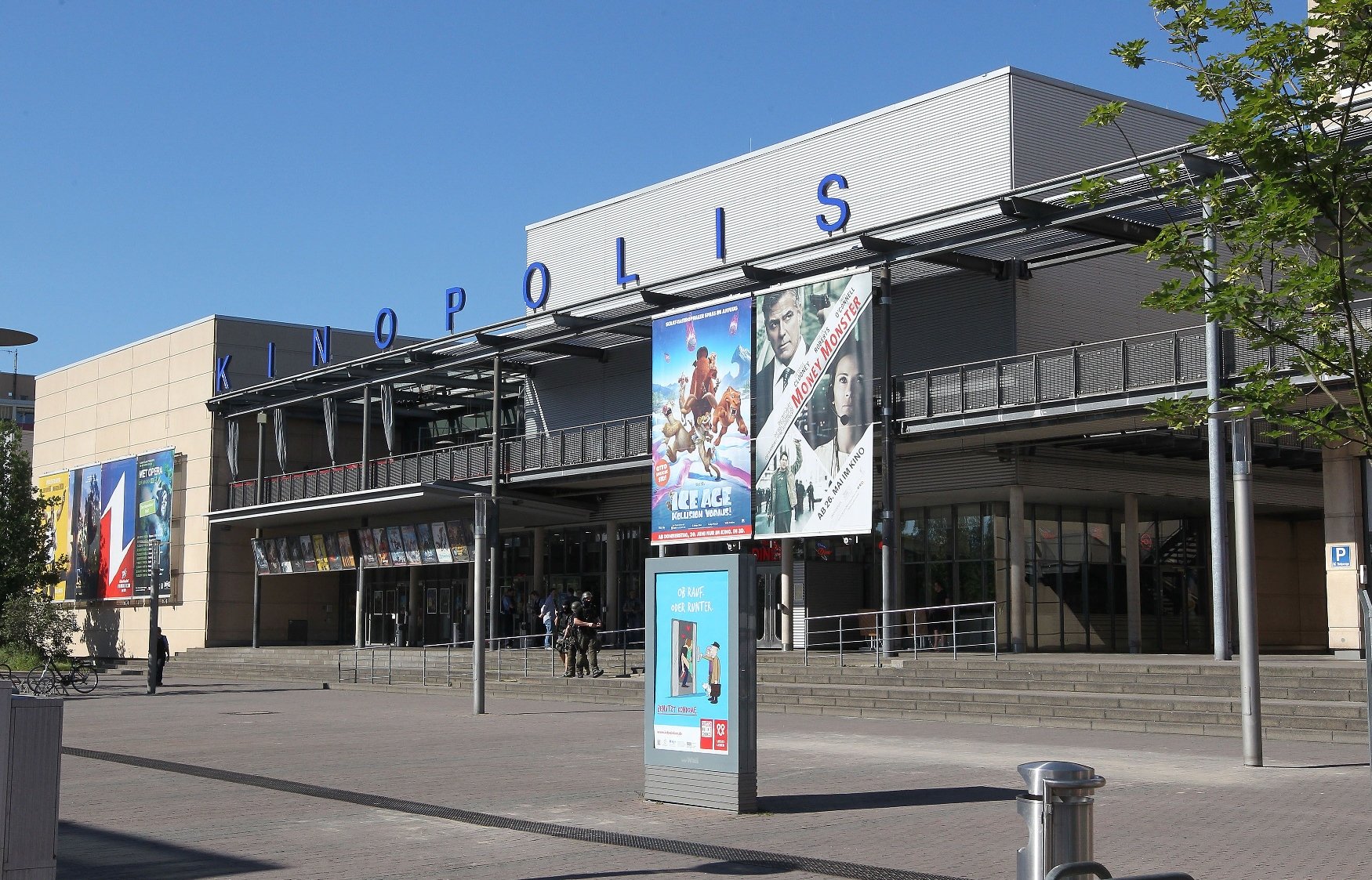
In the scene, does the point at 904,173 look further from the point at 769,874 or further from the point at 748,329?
the point at 769,874

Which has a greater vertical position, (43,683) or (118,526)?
(118,526)

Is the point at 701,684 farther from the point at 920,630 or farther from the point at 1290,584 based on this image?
the point at 1290,584

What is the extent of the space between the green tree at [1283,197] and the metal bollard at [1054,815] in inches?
146

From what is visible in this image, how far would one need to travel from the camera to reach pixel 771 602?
37.9 m

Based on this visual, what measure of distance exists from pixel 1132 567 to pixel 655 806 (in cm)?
2625

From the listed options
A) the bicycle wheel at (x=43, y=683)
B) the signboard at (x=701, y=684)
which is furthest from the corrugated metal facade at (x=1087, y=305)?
the signboard at (x=701, y=684)

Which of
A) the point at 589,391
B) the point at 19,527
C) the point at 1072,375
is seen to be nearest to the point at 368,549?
the point at 589,391

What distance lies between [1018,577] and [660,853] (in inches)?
968

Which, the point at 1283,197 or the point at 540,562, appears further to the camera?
the point at 540,562

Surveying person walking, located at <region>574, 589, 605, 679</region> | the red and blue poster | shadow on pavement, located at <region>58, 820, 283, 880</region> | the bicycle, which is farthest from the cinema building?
shadow on pavement, located at <region>58, 820, 283, 880</region>

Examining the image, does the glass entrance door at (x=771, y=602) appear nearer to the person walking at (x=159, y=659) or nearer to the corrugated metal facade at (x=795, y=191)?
the corrugated metal facade at (x=795, y=191)

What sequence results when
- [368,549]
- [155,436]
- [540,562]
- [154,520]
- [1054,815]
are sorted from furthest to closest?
1. [155,436]
2. [154,520]
3. [368,549]
4. [540,562]
5. [1054,815]

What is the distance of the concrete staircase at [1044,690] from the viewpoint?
19438 millimetres

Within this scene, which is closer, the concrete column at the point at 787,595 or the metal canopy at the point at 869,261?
the metal canopy at the point at 869,261
